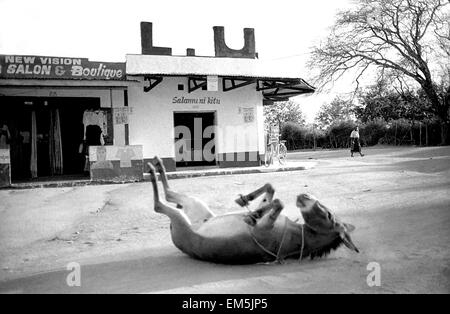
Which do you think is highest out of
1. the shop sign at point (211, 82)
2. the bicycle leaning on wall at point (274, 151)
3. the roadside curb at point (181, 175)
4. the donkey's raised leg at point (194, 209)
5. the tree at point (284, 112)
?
the tree at point (284, 112)

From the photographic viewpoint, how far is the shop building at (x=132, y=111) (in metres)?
13.7

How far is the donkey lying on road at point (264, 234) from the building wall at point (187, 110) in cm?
1191

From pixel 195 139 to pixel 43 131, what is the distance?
590 cm

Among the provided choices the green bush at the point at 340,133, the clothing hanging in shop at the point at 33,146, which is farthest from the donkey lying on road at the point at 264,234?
the green bush at the point at 340,133

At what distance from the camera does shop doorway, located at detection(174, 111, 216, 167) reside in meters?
17.7

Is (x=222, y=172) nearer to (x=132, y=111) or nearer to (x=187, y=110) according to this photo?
(x=187, y=110)

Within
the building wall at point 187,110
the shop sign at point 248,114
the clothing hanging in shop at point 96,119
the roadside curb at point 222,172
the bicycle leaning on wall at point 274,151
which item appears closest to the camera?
the roadside curb at point 222,172

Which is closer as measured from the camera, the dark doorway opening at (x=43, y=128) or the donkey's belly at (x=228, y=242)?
the donkey's belly at (x=228, y=242)

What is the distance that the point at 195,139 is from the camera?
17938 mm

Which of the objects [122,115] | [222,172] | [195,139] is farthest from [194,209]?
[195,139]

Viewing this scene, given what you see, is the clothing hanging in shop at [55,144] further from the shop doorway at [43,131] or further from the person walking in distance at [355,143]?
the person walking in distance at [355,143]

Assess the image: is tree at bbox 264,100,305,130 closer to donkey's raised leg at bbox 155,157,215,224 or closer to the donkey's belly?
donkey's raised leg at bbox 155,157,215,224

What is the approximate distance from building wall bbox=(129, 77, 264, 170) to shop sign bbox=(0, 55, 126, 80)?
5.53 ft

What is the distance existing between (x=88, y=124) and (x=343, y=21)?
78.1 feet
